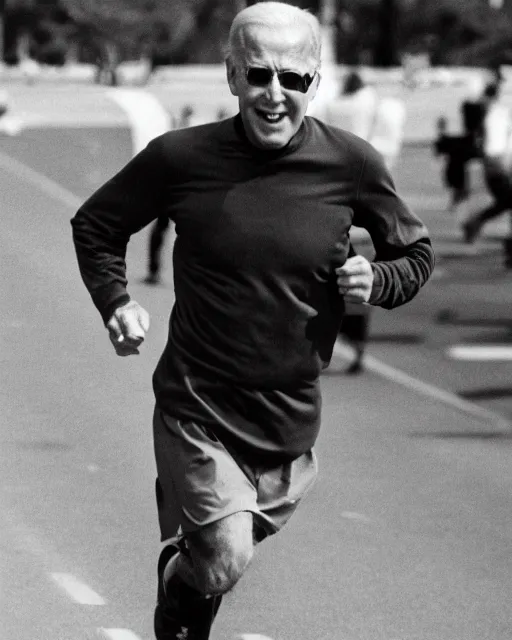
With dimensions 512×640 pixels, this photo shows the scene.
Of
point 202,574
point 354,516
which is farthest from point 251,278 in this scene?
point 354,516

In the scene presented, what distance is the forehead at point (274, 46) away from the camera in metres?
4.96

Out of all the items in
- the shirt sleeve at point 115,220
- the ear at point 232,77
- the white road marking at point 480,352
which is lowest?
the white road marking at point 480,352

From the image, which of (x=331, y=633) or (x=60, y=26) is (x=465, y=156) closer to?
(x=331, y=633)

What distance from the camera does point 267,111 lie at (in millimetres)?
4957

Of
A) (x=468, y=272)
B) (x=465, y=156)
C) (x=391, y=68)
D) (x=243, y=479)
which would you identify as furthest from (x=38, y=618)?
(x=391, y=68)

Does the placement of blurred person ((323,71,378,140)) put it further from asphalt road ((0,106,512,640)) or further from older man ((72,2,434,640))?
older man ((72,2,434,640))

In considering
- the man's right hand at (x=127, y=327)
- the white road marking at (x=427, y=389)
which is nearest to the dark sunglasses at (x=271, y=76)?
the man's right hand at (x=127, y=327)

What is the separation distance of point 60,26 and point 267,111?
89528mm

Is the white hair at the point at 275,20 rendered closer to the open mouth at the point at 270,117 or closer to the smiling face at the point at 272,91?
the smiling face at the point at 272,91

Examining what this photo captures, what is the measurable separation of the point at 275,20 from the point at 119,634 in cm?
248

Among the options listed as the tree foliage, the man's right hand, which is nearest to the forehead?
the man's right hand

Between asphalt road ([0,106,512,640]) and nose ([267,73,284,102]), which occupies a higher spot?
nose ([267,73,284,102])

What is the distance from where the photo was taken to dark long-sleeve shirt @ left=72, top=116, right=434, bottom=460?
4.98m

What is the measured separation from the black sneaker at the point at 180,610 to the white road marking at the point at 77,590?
1810mm
